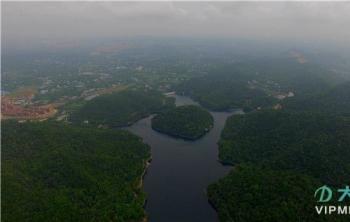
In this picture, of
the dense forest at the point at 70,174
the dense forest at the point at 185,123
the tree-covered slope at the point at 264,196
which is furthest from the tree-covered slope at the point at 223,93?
the tree-covered slope at the point at 264,196

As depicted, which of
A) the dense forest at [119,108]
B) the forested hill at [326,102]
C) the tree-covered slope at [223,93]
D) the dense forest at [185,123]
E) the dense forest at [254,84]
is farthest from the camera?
the dense forest at [254,84]

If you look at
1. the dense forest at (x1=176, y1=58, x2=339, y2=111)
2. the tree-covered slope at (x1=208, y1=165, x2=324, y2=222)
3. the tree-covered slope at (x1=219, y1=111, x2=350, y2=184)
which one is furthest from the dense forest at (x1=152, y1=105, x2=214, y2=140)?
the tree-covered slope at (x1=208, y1=165, x2=324, y2=222)

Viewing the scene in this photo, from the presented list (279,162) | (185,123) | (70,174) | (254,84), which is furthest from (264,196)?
(254,84)

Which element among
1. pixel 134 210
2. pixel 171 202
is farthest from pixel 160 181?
pixel 134 210

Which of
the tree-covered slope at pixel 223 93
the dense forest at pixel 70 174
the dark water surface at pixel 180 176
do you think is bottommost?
the dark water surface at pixel 180 176

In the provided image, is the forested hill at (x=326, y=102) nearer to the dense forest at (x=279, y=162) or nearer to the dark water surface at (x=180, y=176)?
the dense forest at (x=279, y=162)

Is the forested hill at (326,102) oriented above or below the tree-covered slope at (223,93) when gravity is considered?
above

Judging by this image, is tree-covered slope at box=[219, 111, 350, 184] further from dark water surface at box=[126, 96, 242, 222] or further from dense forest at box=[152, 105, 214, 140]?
dense forest at box=[152, 105, 214, 140]
